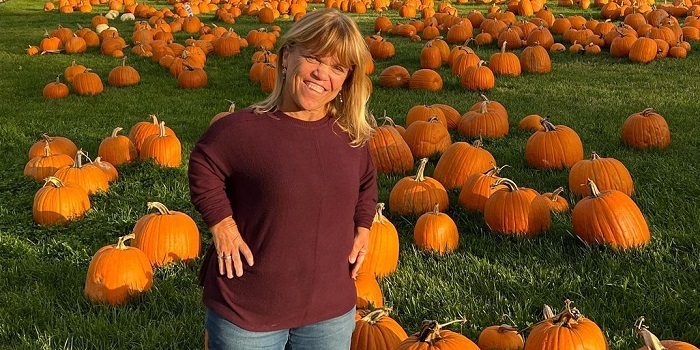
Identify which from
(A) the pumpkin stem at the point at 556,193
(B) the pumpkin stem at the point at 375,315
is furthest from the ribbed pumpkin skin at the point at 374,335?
(A) the pumpkin stem at the point at 556,193

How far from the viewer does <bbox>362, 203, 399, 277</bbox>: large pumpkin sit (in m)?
4.11

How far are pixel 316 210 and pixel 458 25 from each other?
1051cm

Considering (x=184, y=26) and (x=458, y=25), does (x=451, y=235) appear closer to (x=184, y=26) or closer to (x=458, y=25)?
(x=458, y=25)

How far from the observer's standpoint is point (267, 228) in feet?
8.24

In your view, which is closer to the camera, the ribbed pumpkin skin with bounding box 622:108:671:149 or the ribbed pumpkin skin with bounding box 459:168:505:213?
the ribbed pumpkin skin with bounding box 459:168:505:213

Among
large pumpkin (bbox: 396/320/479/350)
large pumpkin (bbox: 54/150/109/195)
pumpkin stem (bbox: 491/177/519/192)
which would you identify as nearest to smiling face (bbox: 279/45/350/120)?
large pumpkin (bbox: 396/320/479/350)

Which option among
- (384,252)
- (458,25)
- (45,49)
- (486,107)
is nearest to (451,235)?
(384,252)

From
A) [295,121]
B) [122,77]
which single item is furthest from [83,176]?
[122,77]

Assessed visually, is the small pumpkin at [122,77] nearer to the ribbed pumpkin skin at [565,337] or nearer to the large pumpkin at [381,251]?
the large pumpkin at [381,251]

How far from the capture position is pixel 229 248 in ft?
8.11

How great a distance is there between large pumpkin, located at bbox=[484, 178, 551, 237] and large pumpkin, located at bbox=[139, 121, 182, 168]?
9.76ft

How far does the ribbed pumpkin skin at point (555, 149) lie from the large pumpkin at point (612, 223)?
1427mm

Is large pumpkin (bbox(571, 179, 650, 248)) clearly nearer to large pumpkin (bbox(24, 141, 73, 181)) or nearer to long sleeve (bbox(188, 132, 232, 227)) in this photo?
long sleeve (bbox(188, 132, 232, 227))

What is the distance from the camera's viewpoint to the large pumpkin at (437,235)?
4457 mm
